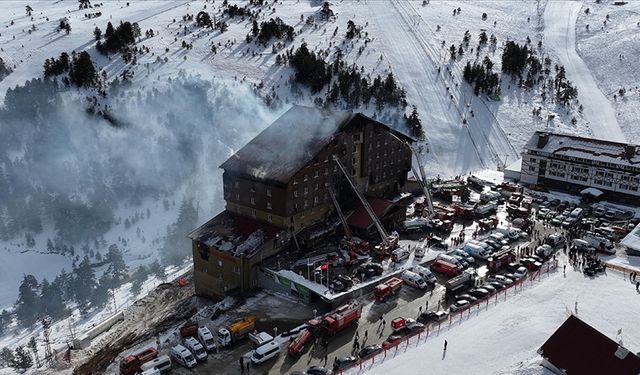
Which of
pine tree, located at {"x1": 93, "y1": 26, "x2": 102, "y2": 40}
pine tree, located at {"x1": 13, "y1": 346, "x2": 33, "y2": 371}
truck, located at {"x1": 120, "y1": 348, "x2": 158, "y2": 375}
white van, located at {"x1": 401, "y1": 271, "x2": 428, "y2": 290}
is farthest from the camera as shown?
pine tree, located at {"x1": 93, "y1": 26, "x2": 102, "y2": 40}

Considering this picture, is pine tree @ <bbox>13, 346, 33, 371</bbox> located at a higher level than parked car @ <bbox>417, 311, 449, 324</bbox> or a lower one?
lower

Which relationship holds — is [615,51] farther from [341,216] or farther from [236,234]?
[236,234]

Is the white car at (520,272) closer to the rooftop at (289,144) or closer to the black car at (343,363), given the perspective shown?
the black car at (343,363)

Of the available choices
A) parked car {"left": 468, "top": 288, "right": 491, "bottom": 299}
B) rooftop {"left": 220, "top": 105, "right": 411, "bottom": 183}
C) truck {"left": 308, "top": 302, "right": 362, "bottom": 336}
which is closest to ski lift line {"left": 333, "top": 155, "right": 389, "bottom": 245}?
rooftop {"left": 220, "top": 105, "right": 411, "bottom": 183}

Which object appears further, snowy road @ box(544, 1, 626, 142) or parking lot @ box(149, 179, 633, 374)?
snowy road @ box(544, 1, 626, 142)

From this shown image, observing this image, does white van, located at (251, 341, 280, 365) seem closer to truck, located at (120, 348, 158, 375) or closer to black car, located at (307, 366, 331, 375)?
black car, located at (307, 366, 331, 375)

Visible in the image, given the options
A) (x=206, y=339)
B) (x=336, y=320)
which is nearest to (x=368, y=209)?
(x=336, y=320)

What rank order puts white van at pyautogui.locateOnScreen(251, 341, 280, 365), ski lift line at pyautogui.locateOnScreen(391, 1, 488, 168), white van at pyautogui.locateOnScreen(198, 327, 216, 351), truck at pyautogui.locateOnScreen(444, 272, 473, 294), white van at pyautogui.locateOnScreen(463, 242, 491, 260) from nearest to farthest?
white van at pyautogui.locateOnScreen(251, 341, 280, 365) → white van at pyautogui.locateOnScreen(198, 327, 216, 351) → truck at pyautogui.locateOnScreen(444, 272, 473, 294) → white van at pyautogui.locateOnScreen(463, 242, 491, 260) → ski lift line at pyautogui.locateOnScreen(391, 1, 488, 168)
